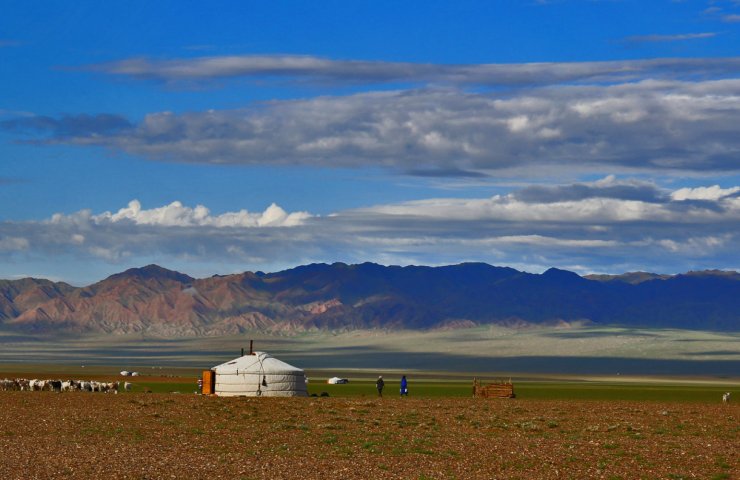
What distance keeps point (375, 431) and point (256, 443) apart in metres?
6.77

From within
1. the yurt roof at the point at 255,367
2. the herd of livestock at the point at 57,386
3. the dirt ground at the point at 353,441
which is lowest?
the dirt ground at the point at 353,441

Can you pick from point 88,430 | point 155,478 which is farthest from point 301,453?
point 88,430

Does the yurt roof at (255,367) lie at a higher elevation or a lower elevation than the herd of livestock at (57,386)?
higher

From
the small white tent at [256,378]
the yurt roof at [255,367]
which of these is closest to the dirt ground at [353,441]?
the small white tent at [256,378]

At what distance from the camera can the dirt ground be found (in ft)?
104

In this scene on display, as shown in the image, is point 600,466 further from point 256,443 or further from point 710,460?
point 256,443

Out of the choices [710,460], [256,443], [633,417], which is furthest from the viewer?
[633,417]

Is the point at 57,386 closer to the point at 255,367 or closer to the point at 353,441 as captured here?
the point at 255,367

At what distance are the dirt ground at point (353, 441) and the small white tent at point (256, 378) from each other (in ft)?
26.5

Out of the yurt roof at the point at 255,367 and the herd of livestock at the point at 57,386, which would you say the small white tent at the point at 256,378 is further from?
the herd of livestock at the point at 57,386

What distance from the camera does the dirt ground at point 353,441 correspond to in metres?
31.8

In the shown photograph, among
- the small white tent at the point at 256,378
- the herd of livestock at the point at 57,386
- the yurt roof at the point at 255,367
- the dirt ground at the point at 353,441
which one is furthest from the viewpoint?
the herd of livestock at the point at 57,386

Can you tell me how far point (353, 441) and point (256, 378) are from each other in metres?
31.8

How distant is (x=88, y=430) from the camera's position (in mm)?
42969
